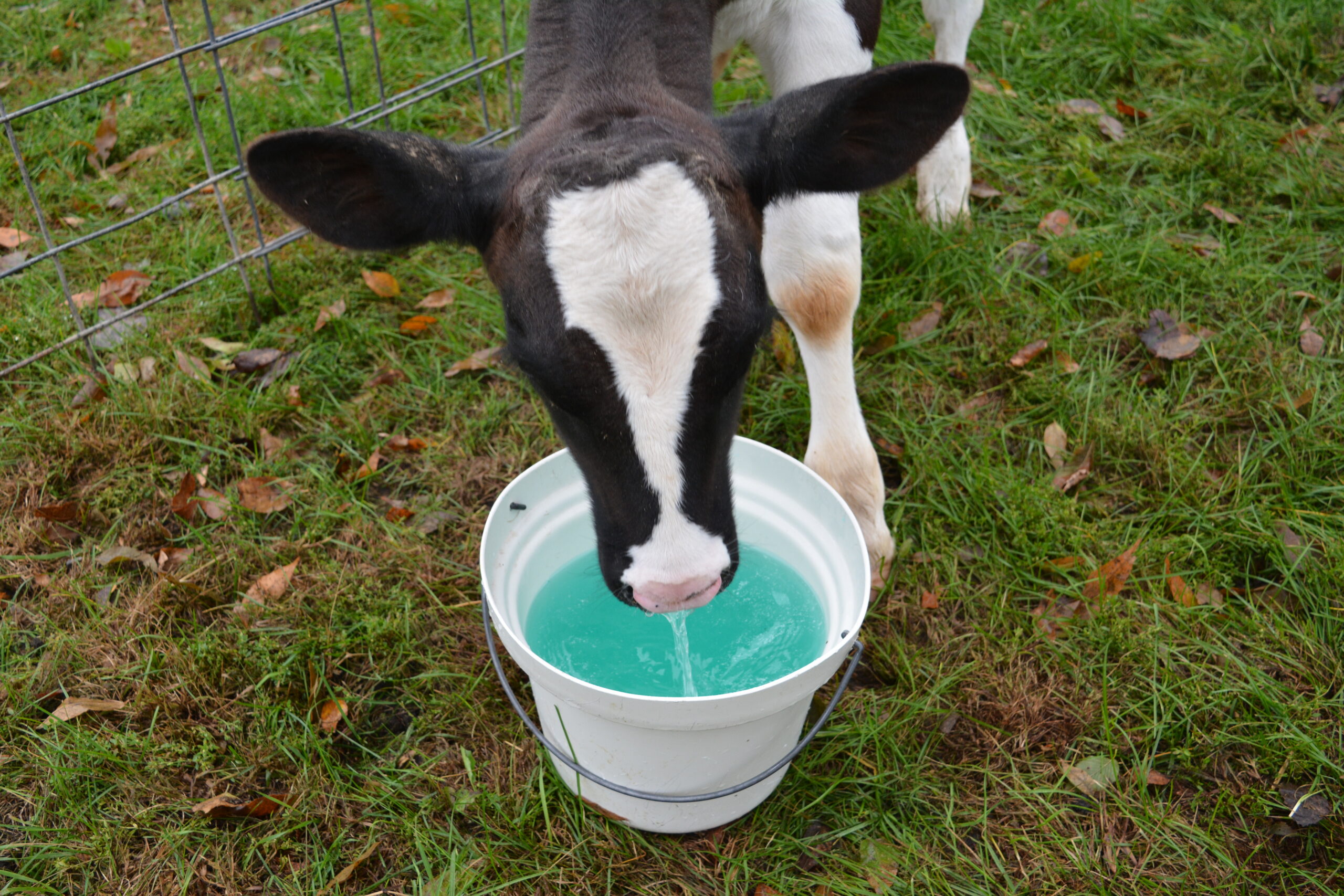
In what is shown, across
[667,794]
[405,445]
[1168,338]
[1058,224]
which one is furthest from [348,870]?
[1058,224]

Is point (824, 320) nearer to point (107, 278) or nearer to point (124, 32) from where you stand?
point (107, 278)

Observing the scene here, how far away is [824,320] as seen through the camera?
8.57 ft

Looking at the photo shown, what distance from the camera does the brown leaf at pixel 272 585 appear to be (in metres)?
2.59

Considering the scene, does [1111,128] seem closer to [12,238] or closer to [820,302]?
[820,302]

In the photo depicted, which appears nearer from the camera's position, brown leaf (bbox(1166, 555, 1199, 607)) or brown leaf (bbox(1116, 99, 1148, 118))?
brown leaf (bbox(1166, 555, 1199, 607))

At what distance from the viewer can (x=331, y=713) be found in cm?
237

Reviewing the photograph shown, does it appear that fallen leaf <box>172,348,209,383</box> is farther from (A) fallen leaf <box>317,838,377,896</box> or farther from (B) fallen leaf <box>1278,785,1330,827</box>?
(B) fallen leaf <box>1278,785,1330,827</box>

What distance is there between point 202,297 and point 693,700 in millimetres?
2496

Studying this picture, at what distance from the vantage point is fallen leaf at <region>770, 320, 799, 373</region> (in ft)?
10.3

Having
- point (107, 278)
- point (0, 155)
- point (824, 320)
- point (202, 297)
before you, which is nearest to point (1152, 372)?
point (824, 320)

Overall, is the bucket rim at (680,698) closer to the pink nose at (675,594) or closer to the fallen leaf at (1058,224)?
the pink nose at (675,594)

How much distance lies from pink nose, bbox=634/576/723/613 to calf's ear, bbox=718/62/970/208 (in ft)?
2.47

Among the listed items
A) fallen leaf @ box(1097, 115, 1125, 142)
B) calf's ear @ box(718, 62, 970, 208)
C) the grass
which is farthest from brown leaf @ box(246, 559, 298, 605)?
fallen leaf @ box(1097, 115, 1125, 142)

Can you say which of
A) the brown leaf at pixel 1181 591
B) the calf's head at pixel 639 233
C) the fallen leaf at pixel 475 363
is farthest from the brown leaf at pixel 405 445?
the brown leaf at pixel 1181 591
